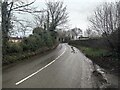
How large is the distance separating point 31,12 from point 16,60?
21.9 ft

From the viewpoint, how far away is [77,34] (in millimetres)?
168250

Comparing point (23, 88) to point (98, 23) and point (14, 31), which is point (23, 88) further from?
point (98, 23)

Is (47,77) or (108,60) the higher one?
(47,77)

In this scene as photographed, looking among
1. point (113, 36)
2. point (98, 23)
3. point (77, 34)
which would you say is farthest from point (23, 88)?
point (77, 34)

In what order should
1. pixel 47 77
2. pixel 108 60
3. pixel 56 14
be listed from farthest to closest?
pixel 56 14 → pixel 108 60 → pixel 47 77

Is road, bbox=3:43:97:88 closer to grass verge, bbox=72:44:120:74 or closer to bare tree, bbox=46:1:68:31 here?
grass verge, bbox=72:44:120:74

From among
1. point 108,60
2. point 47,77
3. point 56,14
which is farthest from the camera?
point 56,14

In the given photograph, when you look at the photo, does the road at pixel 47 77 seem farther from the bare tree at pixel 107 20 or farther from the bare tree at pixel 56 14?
the bare tree at pixel 56 14

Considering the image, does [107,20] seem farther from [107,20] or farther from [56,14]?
[56,14]

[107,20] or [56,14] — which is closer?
[107,20]

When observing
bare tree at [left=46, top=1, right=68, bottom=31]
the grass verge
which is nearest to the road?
the grass verge

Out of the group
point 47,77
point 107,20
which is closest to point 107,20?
point 107,20

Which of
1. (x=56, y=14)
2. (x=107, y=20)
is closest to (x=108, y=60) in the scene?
(x=107, y=20)

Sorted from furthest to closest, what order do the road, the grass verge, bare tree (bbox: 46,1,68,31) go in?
1. bare tree (bbox: 46,1,68,31)
2. the grass verge
3. the road
